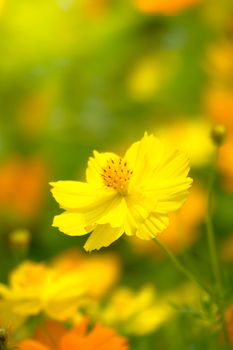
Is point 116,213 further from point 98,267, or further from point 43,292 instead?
point 98,267

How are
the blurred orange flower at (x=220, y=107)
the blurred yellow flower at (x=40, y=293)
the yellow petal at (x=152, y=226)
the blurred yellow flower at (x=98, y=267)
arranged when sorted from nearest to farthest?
the yellow petal at (x=152, y=226) → the blurred yellow flower at (x=40, y=293) → the blurred yellow flower at (x=98, y=267) → the blurred orange flower at (x=220, y=107)

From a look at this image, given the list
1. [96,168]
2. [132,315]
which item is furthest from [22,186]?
[96,168]

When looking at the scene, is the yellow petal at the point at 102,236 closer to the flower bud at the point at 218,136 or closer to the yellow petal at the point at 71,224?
the yellow petal at the point at 71,224

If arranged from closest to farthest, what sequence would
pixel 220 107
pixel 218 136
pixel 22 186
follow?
pixel 218 136
pixel 220 107
pixel 22 186

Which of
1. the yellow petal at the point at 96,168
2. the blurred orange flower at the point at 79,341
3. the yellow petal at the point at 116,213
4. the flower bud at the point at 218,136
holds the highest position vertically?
the yellow petal at the point at 96,168

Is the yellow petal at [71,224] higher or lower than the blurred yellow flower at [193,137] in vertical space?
lower

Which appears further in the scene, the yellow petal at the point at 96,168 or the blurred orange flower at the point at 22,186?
the blurred orange flower at the point at 22,186

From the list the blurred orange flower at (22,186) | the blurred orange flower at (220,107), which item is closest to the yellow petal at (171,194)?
the blurred orange flower at (220,107)
